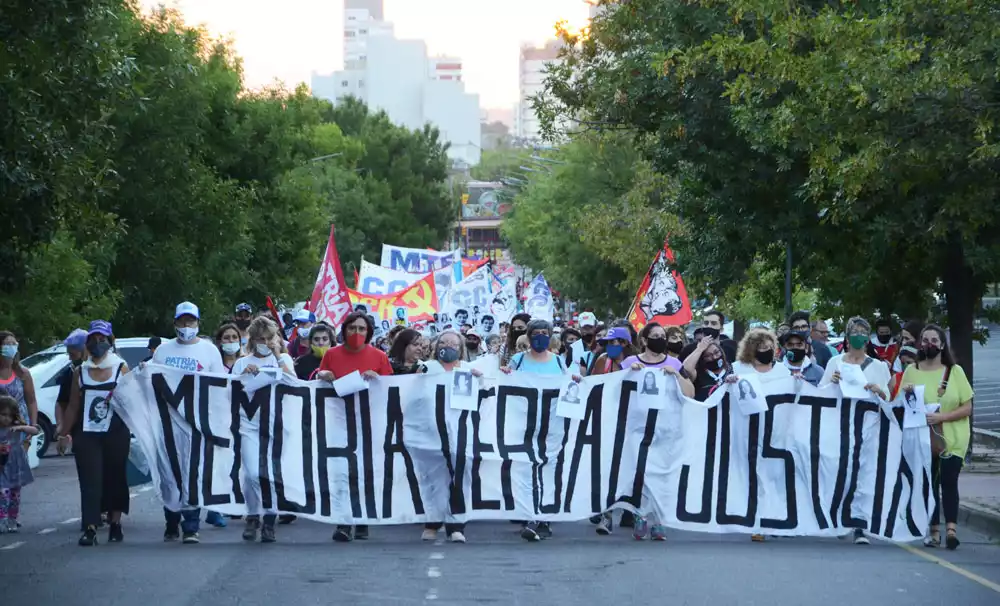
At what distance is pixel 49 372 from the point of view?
2378 cm

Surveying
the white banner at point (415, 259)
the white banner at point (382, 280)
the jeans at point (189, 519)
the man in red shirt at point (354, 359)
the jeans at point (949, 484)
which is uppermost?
the white banner at point (415, 259)

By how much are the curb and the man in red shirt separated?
203 inches

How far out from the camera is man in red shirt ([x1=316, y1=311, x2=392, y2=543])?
13.4 metres

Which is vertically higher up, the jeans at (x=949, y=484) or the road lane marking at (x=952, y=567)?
the jeans at (x=949, y=484)

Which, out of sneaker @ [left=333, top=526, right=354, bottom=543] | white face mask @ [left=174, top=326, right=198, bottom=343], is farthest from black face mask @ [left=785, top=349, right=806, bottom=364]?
white face mask @ [left=174, top=326, right=198, bottom=343]

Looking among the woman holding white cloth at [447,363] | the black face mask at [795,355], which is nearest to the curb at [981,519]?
the black face mask at [795,355]

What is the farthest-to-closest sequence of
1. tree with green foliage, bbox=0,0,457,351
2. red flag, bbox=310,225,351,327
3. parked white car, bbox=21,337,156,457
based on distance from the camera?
red flag, bbox=310,225,351,327 → parked white car, bbox=21,337,156,457 → tree with green foliage, bbox=0,0,457,351

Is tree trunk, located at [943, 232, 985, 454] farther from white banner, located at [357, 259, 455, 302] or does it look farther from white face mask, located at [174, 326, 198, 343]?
white banner, located at [357, 259, 455, 302]

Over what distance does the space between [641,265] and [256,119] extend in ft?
43.8

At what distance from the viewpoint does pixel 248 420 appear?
44.3ft

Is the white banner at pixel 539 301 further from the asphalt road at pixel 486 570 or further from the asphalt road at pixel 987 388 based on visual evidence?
the asphalt road at pixel 486 570

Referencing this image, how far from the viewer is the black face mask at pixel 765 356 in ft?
44.2

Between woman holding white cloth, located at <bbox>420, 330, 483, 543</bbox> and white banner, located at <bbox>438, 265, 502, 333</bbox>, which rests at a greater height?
white banner, located at <bbox>438, 265, 502, 333</bbox>

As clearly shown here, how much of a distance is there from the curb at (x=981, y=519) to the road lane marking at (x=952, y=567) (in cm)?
138
